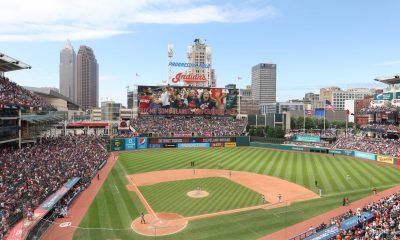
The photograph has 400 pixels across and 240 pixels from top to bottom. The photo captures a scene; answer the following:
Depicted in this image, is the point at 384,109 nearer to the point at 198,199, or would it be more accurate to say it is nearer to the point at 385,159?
the point at 385,159

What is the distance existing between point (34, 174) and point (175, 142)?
44982 millimetres

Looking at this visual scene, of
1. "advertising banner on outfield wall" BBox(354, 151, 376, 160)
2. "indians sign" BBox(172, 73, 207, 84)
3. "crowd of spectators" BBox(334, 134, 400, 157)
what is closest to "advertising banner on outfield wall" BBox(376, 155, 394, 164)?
"advertising banner on outfield wall" BBox(354, 151, 376, 160)

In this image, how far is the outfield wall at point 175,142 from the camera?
67.0m

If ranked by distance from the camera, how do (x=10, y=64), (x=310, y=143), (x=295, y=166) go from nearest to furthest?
(x=10, y=64), (x=295, y=166), (x=310, y=143)

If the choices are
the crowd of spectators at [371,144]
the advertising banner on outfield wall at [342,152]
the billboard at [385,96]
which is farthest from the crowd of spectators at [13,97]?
the billboard at [385,96]

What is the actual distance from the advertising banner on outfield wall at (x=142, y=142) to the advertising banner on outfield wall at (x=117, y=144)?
401 centimetres

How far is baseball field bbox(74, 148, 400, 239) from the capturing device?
76.6 ft

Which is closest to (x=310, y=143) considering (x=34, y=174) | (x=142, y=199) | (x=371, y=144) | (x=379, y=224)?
(x=371, y=144)

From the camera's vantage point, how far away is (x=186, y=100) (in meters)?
80.6

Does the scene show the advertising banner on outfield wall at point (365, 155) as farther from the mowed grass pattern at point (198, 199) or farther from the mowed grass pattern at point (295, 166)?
the mowed grass pattern at point (198, 199)

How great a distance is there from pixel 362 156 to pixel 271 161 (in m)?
17.6

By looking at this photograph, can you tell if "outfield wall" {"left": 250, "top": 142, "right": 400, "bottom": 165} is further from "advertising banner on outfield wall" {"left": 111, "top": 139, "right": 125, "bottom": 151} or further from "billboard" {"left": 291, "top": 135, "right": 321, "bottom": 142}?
"advertising banner on outfield wall" {"left": 111, "top": 139, "right": 125, "bottom": 151}

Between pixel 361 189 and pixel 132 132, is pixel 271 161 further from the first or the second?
pixel 132 132

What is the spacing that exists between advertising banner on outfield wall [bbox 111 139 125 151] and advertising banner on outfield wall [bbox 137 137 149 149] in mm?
4011
